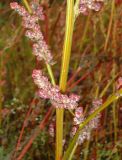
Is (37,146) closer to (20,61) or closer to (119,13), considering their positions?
(119,13)

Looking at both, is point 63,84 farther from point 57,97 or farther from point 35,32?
point 35,32

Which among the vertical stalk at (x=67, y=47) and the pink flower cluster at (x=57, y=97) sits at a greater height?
the vertical stalk at (x=67, y=47)

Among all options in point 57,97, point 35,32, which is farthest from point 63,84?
point 35,32

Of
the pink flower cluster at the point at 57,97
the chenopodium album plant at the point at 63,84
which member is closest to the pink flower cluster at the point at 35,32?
the chenopodium album plant at the point at 63,84

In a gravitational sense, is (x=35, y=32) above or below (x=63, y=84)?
above

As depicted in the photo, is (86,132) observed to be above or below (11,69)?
below

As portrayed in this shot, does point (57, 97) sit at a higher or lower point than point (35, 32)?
lower

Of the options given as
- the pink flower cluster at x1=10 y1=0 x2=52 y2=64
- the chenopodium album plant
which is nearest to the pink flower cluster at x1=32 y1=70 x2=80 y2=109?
the chenopodium album plant

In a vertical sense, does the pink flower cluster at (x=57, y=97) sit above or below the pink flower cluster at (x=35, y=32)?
below

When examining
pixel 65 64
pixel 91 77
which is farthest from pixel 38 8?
Answer: pixel 91 77

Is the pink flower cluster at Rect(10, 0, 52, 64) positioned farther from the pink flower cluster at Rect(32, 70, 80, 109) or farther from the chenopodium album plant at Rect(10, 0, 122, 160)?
the pink flower cluster at Rect(32, 70, 80, 109)

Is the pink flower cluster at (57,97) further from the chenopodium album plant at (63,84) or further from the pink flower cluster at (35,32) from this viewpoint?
the pink flower cluster at (35,32)
